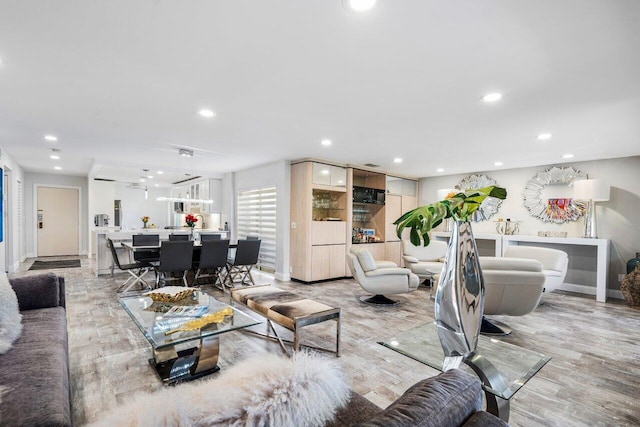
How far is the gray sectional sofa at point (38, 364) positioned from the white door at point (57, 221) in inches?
320

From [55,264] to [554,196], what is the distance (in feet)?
35.5

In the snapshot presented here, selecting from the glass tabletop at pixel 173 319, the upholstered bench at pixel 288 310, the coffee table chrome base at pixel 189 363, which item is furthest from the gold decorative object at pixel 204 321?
the upholstered bench at pixel 288 310

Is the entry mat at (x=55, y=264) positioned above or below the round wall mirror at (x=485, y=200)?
below

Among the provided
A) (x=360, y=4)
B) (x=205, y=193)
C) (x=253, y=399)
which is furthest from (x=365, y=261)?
(x=205, y=193)

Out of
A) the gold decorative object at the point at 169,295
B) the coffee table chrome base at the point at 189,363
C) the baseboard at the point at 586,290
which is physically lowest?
the baseboard at the point at 586,290


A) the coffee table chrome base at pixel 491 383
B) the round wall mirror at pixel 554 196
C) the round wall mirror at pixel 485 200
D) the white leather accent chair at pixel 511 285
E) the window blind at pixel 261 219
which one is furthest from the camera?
the round wall mirror at pixel 485 200

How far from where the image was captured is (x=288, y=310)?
2717mm

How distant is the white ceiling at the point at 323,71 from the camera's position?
1719 mm

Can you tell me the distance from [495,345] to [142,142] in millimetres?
5005

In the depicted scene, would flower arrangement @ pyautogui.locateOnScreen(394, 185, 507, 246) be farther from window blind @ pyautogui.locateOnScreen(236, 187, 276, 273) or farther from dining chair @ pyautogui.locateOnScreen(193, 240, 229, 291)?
window blind @ pyautogui.locateOnScreen(236, 187, 276, 273)

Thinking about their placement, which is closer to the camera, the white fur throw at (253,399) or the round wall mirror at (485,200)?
the white fur throw at (253,399)

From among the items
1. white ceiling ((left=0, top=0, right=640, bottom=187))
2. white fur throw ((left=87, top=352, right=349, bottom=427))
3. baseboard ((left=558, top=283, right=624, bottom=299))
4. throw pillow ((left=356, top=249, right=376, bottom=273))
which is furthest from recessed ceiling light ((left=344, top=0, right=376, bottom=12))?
baseboard ((left=558, top=283, right=624, bottom=299))

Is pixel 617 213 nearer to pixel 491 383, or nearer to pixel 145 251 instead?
pixel 491 383

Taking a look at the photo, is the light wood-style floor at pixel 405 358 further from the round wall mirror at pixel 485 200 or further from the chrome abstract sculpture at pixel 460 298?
the round wall mirror at pixel 485 200
